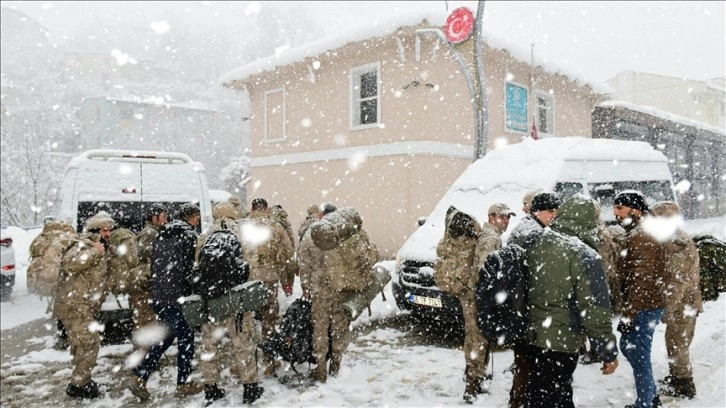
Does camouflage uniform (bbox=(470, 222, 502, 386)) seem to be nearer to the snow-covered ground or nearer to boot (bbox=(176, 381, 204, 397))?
the snow-covered ground

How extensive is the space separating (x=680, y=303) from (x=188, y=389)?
15.1 feet

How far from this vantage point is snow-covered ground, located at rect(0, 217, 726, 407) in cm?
444

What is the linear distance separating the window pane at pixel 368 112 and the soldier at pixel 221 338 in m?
10.3

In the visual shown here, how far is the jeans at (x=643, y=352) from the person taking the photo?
3.88 meters

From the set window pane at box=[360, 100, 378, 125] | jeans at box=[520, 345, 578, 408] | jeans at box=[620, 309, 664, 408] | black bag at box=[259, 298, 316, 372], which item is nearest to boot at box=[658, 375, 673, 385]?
jeans at box=[620, 309, 664, 408]

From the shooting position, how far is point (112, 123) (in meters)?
45.6

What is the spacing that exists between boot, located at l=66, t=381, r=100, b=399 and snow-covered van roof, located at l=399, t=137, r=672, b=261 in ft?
12.3

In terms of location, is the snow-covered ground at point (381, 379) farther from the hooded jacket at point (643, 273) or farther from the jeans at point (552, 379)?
the jeans at point (552, 379)

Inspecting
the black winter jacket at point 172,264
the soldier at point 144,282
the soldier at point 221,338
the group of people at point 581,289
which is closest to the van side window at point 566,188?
the group of people at point 581,289

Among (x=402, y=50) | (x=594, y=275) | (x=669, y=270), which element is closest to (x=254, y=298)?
(x=594, y=275)

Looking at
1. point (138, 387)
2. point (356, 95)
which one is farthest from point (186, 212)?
point (356, 95)

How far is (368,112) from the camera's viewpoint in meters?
14.4

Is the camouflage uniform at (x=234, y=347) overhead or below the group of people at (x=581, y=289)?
below

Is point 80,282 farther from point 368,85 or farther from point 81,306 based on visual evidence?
point 368,85
